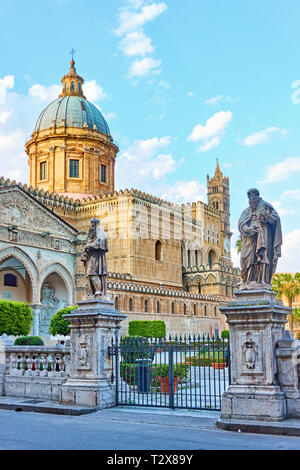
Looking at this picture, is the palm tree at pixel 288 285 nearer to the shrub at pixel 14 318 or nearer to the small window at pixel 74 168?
the small window at pixel 74 168

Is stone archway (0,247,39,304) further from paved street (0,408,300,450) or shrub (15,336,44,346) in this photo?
paved street (0,408,300,450)

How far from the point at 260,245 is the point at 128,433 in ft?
12.2

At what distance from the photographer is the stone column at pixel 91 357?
1073 centimetres

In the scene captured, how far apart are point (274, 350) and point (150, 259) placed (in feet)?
142

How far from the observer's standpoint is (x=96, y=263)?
37.2ft

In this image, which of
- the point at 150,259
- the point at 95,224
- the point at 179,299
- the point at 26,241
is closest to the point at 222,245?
the point at 150,259

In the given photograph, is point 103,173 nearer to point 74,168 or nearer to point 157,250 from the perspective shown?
point 74,168

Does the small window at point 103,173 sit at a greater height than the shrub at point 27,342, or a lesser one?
greater

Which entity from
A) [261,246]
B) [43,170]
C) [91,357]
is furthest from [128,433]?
[43,170]

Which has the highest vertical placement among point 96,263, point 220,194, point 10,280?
point 220,194

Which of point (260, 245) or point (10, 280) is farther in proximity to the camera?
point (10, 280)

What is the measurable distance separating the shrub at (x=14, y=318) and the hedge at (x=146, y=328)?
37.8ft

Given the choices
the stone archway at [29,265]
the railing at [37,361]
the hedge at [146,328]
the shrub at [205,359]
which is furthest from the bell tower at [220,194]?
the railing at [37,361]

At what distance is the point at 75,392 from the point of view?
35.6ft
